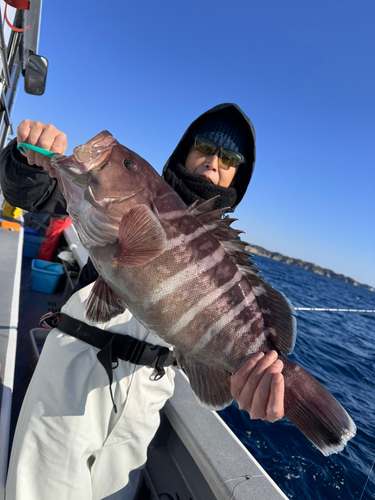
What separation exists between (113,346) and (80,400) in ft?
1.33

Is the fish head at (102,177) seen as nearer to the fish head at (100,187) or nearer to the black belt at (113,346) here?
the fish head at (100,187)

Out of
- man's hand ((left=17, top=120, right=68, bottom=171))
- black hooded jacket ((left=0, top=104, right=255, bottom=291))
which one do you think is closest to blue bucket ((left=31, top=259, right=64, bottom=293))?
black hooded jacket ((left=0, top=104, right=255, bottom=291))

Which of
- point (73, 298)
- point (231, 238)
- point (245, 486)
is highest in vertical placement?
point (231, 238)

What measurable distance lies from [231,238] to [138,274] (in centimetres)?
62

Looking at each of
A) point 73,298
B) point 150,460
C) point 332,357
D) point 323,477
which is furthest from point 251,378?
point 332,357

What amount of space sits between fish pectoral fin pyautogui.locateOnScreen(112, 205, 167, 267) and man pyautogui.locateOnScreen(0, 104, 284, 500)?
639mm

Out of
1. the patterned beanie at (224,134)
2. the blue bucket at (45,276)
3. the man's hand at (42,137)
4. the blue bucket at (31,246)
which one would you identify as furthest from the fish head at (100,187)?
the blue bucket at (31,246)

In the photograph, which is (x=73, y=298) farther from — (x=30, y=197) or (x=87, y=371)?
(x=30, y=197)

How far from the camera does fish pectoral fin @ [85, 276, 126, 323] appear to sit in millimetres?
1740

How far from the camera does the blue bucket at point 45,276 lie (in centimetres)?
630

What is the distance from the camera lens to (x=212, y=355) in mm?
1761

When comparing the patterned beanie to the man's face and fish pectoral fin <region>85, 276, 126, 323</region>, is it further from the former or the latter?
fish pectoral fin <region>85, 276, 126, 323</region>

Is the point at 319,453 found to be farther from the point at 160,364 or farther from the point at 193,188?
the point at 193,188

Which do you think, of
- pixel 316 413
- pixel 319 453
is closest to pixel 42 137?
pixel 316 413
